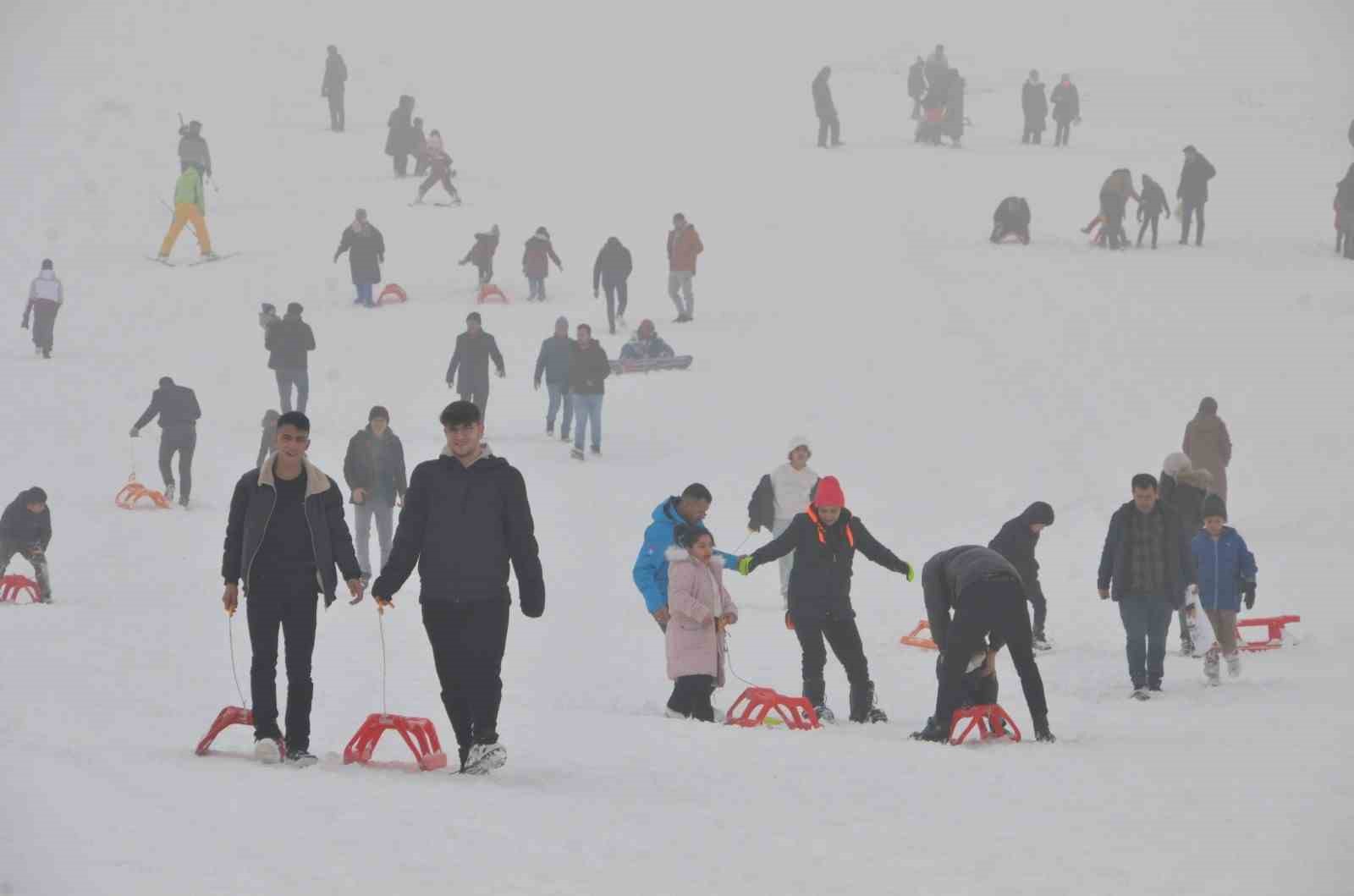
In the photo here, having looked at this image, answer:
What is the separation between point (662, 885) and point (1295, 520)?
1386cm

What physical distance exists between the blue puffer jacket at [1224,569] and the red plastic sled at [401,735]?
232 inches

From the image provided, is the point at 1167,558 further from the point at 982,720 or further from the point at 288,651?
the point at 288,651

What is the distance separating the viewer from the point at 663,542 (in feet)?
32.5

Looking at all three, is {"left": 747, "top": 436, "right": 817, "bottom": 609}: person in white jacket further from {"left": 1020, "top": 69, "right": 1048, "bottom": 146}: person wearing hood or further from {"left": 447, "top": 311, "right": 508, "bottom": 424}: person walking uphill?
{"left": 1020, "top": 69, "right": 1048, "bottom": 146}: person wearing hood

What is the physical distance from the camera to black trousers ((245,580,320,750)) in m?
7.78

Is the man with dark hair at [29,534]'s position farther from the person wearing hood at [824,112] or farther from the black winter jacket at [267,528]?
the person wearing hood at [824,112]

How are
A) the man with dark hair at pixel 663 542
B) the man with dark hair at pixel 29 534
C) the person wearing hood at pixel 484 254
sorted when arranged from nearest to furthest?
the man with dark hair at pixel 663 542 < the man with dark hair at pixel 29 534 < the person wearing hood at pixel 484 254

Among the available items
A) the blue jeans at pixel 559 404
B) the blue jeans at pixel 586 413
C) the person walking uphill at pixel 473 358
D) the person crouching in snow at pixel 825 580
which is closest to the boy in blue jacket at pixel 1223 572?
the person crouching in snow at pixel 825 580

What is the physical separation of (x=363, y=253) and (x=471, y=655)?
19.6 m

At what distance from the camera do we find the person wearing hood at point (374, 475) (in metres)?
15.2

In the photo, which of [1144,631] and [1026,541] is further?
[1026,541]

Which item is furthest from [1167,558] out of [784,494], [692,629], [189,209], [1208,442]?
[189,209]

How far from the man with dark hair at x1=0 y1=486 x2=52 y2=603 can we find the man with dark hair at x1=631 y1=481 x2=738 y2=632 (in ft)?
20.1

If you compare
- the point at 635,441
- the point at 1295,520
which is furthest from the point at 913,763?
the point at 635,441
